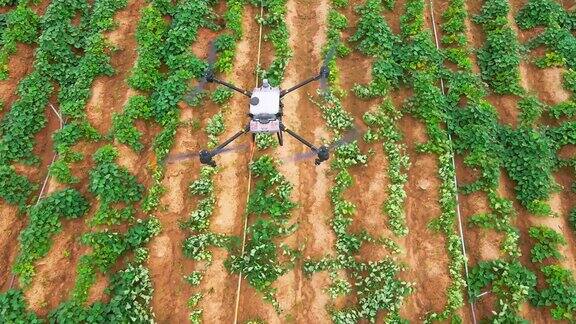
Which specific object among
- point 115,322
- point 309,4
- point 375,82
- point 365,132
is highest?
point 309,4

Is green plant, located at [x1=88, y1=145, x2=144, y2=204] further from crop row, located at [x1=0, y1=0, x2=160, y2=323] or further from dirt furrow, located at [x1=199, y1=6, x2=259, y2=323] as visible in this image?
dirt furrow, located at [x1=199, y1=6, x2=259, y2=323]

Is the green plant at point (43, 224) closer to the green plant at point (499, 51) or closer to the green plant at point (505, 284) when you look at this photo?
the green plant at point (505, 284)

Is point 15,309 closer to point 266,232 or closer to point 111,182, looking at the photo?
point 111,182

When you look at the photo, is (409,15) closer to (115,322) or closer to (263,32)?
(263,32)

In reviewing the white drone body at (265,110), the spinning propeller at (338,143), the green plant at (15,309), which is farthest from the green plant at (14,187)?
the white drone body at (265,110)

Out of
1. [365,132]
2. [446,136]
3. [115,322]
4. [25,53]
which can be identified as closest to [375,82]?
[365,132]

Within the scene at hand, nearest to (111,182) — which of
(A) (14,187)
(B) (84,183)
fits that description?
(B) (84,183)
